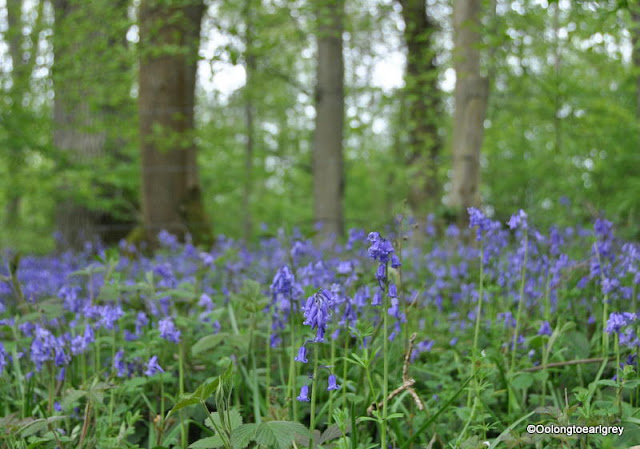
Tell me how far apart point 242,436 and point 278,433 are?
0.09 meters

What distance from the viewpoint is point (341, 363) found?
102 inches

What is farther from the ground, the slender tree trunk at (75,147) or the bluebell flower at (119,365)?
the slender tree trunk at (75,147)

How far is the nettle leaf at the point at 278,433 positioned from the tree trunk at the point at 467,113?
426 centimetres

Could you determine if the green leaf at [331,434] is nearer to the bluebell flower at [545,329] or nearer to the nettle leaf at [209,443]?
the nettle leaf at [209,443]

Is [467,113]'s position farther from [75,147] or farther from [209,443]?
[75,147]

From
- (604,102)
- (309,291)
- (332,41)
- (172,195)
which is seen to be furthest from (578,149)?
(309,291)

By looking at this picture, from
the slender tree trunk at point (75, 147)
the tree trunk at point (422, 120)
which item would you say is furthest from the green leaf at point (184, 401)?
the slender tree trunk at point (75, 147)

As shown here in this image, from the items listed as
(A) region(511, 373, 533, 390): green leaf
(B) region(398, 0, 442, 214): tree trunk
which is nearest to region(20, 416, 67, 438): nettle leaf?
(A) region(511, 373, 533, 390): green leaf

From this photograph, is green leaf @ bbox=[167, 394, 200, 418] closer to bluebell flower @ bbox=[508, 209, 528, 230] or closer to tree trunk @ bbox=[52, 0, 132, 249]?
bluebell flower @ bbox=[508, 209, 528, 230]

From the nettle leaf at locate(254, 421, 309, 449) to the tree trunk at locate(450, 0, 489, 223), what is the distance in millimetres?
4258

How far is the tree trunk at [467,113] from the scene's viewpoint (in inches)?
220

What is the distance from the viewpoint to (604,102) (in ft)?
24.3

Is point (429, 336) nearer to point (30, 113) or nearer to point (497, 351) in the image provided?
point (497, 351)

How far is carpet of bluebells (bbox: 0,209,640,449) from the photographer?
1748mm
